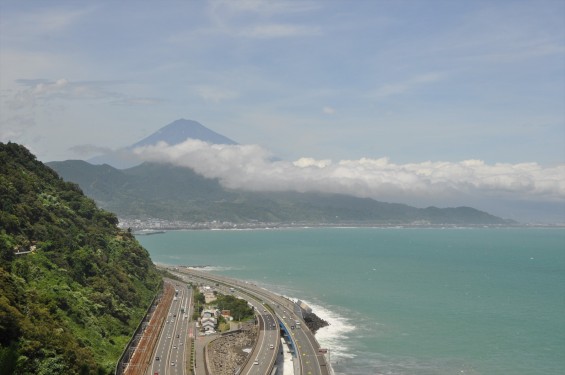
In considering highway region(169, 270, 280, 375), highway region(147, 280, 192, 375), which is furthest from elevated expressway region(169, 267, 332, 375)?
highway region(147, 280, 192, 375)

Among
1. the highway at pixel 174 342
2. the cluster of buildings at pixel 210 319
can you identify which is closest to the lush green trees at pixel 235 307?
the cluster of buildings at pixel 210 319

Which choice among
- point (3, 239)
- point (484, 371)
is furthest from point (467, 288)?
point (3, 239)

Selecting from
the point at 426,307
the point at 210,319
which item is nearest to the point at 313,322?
the point at 210,319

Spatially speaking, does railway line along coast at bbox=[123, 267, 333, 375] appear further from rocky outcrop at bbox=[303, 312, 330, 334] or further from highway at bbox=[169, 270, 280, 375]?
rocky outcrop at bbox=[303, 312, 330, 334]

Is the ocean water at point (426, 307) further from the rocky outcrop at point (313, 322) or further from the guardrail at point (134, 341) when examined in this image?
the guardrail at point (134, 341)

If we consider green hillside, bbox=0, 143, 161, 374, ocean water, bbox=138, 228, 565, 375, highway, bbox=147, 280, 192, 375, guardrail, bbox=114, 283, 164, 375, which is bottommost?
ocean water, bbox=138, 228, 565, 375

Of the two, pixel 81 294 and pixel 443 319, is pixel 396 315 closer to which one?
pixel 443 319
